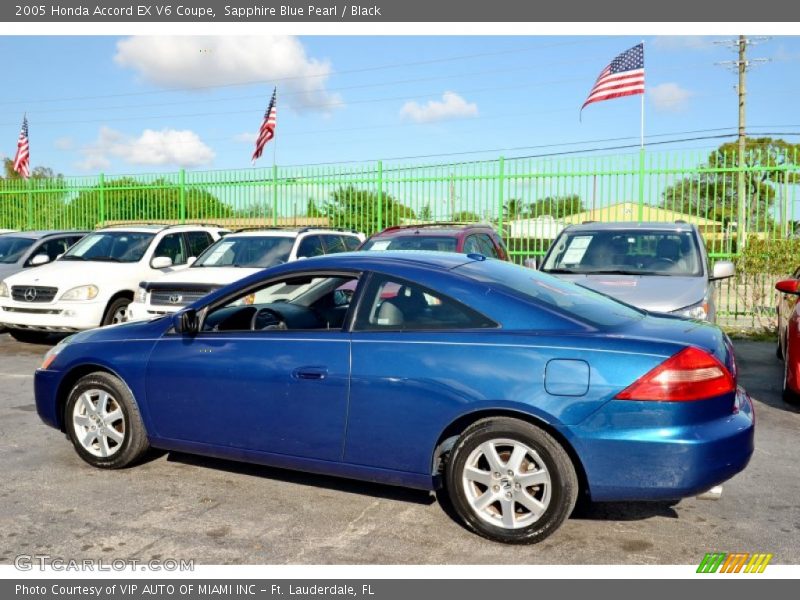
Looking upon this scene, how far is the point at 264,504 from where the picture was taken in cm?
479

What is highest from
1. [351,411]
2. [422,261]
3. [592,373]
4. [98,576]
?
[422,261]

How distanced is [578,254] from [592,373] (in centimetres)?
532

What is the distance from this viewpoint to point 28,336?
12.0m

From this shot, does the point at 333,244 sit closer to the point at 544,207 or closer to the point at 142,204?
the point at 544,207

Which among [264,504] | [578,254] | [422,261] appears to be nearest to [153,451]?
[264,504]

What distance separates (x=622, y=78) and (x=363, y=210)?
19.1 ft

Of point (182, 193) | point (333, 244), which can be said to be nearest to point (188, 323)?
point (333, 244)

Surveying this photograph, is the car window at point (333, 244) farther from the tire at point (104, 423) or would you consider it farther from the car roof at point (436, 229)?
the tire at point (104, 423)

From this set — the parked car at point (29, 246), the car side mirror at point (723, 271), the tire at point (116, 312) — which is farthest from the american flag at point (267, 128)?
the car side mirror at point (723, 271)

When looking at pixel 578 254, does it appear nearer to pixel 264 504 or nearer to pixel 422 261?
pixel 422 261

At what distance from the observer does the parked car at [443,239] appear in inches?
404

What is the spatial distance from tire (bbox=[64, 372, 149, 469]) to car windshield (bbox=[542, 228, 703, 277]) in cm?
511

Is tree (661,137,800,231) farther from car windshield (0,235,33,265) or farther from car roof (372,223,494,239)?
car windshield (0,235,33,265)

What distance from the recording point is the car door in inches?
179
